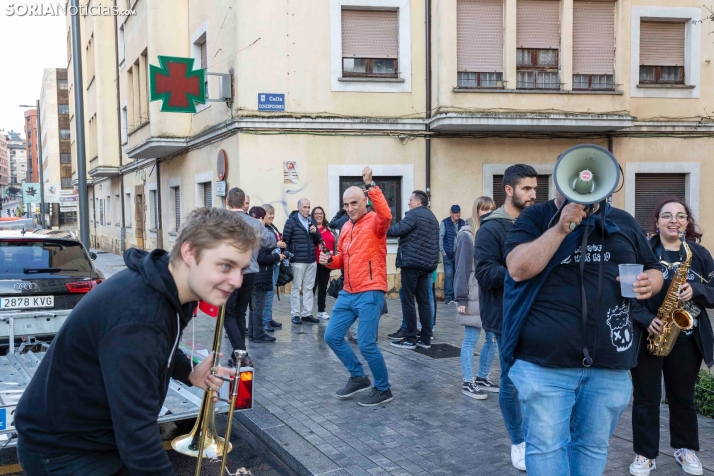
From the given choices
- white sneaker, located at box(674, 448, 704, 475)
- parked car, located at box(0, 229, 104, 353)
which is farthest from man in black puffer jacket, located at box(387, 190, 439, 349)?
white sneaker, located at box(674, 448, 704, 475)

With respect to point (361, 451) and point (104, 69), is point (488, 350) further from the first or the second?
point (104, 69)

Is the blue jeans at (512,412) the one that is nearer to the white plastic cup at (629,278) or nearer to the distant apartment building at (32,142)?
the white plastic cup at (629,278)

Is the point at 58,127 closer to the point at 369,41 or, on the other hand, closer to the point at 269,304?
the point at 369,41

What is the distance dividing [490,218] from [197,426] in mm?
2569

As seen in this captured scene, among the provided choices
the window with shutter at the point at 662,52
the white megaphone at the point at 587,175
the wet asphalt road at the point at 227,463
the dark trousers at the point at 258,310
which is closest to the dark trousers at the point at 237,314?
the dark trousers at the point at 258,310

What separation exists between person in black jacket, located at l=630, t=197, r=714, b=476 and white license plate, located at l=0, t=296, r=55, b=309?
6.16m

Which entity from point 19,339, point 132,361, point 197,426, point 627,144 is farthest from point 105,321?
point 627,144

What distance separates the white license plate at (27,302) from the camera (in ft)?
23.9

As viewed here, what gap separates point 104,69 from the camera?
1072 inches

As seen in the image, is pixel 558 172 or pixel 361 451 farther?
pixel 361 451

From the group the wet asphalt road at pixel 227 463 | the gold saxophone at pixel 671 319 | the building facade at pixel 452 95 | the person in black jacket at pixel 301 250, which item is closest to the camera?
the gold saxophone at pixel 671 319

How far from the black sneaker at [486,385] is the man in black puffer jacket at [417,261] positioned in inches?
84.3

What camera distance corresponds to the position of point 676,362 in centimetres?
446

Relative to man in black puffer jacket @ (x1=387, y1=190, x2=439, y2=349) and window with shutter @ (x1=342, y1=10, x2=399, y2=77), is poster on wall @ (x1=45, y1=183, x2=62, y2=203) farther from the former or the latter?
man in black puffer jacket @ (x1=387, y1=190, x2=439, y2=349)
